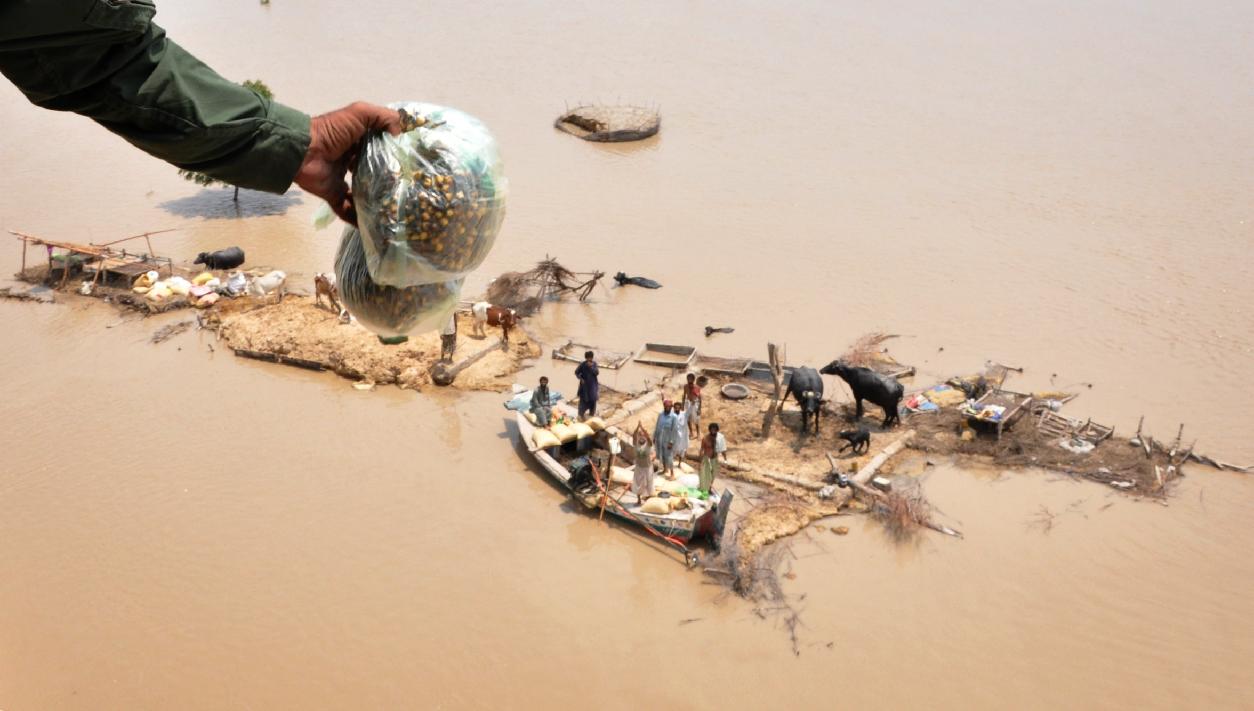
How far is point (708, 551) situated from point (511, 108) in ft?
61.8

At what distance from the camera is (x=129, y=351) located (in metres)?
13.6

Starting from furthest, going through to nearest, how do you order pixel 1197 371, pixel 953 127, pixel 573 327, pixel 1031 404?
1. pixel 953 127
2. pixel 573 327
3. pixel 1197 371
4. pixel 1031 404

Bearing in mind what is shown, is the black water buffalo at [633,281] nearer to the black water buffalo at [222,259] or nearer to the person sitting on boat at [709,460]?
the black water buffalo at [222,259]

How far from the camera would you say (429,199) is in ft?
6.57

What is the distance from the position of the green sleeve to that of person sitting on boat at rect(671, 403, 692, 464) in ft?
27.6

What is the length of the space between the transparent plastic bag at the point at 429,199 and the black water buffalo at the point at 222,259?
1536cm

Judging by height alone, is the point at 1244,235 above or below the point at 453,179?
below

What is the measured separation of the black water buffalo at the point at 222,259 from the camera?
16203 millimetres

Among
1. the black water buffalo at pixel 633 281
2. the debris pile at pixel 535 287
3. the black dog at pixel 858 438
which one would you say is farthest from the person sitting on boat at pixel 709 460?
the black water buffalo at pixel 633 281

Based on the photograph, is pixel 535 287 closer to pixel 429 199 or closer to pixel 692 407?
pixel 692 407

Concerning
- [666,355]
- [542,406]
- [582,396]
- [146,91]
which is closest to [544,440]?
[542,406]

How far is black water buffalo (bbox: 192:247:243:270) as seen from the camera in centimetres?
1620

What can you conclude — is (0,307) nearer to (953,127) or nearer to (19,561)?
(19,561)

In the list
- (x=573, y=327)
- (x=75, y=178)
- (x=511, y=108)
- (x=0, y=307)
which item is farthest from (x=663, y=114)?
(x=0, y=307)
